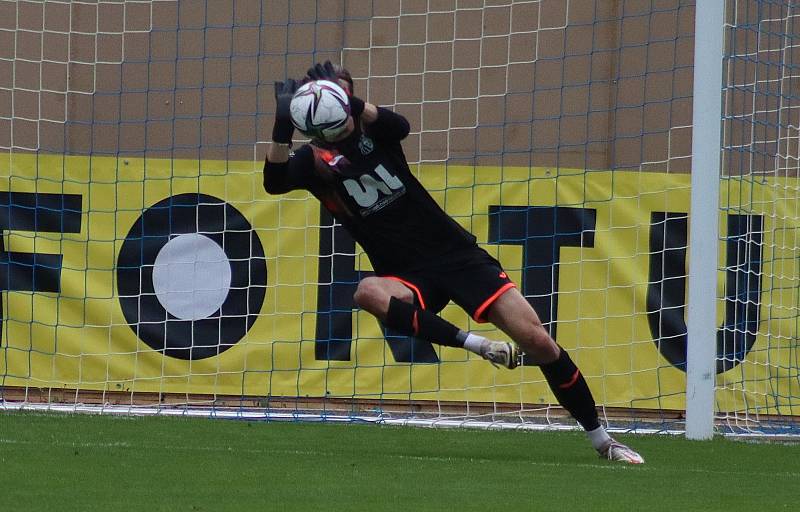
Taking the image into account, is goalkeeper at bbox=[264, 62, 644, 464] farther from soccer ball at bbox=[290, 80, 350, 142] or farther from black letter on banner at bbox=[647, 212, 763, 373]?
black letter on banner at bbox=[647, 212, 763, 373]

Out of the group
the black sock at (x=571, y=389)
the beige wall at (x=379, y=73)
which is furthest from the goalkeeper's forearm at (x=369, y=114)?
the beige wall at (x=379, y=73)

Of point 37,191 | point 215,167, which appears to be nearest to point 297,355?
point 215,167

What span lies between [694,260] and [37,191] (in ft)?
14.7

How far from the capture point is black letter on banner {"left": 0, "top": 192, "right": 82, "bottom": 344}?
927 centimetres

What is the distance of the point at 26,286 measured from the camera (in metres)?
9.27

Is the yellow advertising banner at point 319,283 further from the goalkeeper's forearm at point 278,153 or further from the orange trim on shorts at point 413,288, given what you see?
the goalkeeper's forearm at point 278,153

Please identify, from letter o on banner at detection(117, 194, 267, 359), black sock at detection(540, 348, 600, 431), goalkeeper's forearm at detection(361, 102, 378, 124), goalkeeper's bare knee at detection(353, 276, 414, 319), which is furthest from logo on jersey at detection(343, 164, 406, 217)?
letter o on banner at detection(117, 194, 267, 359)

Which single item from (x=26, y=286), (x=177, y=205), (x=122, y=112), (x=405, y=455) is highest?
(x=122, y=112)

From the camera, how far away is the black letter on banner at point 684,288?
350 inches

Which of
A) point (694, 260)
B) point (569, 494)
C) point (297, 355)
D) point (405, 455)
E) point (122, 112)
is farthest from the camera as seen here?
point (122, 112)

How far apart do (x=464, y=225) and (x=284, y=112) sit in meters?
3.21

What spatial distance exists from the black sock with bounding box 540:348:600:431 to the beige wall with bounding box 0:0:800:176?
3.42 m

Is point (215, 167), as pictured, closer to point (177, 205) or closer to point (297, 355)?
point (177, 205)

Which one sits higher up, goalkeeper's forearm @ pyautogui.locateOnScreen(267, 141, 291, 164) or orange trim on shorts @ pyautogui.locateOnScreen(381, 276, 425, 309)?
goalkeeper's forearm @ pyautogui.locateOnScreen(267, 141, 291, 164)
